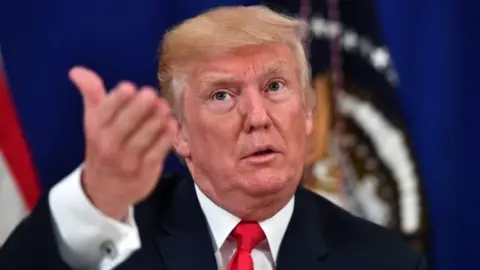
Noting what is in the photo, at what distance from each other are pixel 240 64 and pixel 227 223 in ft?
0.75

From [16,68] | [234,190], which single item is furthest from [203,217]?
[16,68]

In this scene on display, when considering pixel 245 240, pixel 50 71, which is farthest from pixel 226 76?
pixel 50 71

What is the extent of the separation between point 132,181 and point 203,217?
299 millimetres

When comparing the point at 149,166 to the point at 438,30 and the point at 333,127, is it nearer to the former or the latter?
the point at 333,127

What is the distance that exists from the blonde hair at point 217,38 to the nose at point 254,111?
68mm

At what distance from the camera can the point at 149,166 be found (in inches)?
35.2

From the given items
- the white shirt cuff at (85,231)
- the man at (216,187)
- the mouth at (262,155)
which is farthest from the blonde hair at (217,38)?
the white shirt cuff at (85,231)

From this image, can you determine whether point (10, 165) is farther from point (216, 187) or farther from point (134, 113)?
point (134, 113)

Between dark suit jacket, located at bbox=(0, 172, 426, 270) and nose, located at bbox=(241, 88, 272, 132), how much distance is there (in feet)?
0.60

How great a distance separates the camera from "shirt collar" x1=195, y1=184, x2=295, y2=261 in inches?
46.3

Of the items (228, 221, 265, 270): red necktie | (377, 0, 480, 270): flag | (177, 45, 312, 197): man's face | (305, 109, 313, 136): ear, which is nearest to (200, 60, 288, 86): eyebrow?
(177, 45, 312, 197): man's face

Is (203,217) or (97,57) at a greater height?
(97,57)

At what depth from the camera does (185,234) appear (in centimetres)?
120

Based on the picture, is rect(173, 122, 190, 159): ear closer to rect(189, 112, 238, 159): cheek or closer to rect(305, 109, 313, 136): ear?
rect(189, 112, 238, 159): cheek
